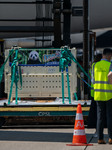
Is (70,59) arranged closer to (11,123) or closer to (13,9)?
(11,123)

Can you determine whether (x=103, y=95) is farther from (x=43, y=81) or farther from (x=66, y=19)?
(x=66, y=19)

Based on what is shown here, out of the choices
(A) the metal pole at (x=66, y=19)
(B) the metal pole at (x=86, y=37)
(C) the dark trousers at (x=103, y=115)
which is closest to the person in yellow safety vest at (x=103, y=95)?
(C) the dark trousers at (x=103, y=115)

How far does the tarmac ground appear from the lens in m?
10.9

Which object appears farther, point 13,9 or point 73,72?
point 13,9

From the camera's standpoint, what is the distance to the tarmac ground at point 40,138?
10.9 m

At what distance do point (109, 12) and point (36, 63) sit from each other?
52.2 ft

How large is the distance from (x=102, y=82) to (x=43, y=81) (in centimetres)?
403

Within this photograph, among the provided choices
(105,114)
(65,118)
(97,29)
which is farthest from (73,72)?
(97,29)

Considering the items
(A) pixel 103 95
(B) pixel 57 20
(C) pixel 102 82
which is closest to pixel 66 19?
(B) pixel 57 20

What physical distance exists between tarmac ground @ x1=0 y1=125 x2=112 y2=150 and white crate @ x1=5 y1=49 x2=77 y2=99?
889mm

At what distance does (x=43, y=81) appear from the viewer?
584 inches

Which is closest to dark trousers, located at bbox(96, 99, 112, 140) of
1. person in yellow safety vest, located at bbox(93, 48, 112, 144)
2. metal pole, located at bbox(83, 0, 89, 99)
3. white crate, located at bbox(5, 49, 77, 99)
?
person in yellow safety vest, located at bbox(93, 48, 112, 144)

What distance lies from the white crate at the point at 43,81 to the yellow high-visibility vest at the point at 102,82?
3800mm

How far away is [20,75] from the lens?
14766mm
